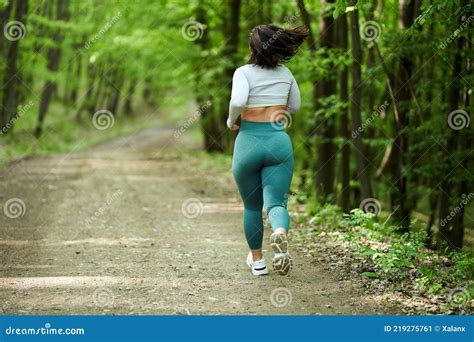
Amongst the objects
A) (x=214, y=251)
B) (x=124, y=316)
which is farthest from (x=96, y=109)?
(x=124, y=316)

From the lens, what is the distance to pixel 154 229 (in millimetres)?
8734

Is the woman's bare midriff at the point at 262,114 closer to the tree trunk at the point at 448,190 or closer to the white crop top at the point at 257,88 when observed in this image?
the white crop top at the point at 257,88

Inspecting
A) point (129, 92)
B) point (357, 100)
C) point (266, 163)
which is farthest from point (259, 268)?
point (129, 92)

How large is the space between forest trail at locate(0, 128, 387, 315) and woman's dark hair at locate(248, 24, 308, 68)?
2086 mm

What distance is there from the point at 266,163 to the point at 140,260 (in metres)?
2.14

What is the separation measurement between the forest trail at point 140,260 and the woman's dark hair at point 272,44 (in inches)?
82.1

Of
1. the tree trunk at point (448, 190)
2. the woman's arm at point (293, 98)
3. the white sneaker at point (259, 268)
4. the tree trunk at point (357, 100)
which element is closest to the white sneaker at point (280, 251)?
the white sneaker at point (259, 268)

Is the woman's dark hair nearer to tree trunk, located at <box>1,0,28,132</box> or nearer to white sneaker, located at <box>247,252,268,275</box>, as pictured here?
white sneaker, located at <box>247,252,268,275</box>

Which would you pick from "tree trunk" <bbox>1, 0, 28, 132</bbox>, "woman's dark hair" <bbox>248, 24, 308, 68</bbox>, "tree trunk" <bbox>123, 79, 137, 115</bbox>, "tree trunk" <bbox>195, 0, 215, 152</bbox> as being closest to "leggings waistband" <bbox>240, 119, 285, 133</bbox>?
"woman's dark hair" <bbox>248, 24, 308, 68</bbox>

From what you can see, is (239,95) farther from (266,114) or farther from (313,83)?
(313,83)

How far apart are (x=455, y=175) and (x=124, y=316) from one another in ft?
23.5

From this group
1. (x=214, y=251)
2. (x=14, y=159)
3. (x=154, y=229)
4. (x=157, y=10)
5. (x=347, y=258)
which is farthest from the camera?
(x=157, y=10)

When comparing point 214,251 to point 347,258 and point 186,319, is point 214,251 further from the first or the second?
point 186,319

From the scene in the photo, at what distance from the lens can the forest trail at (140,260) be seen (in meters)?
5.05
